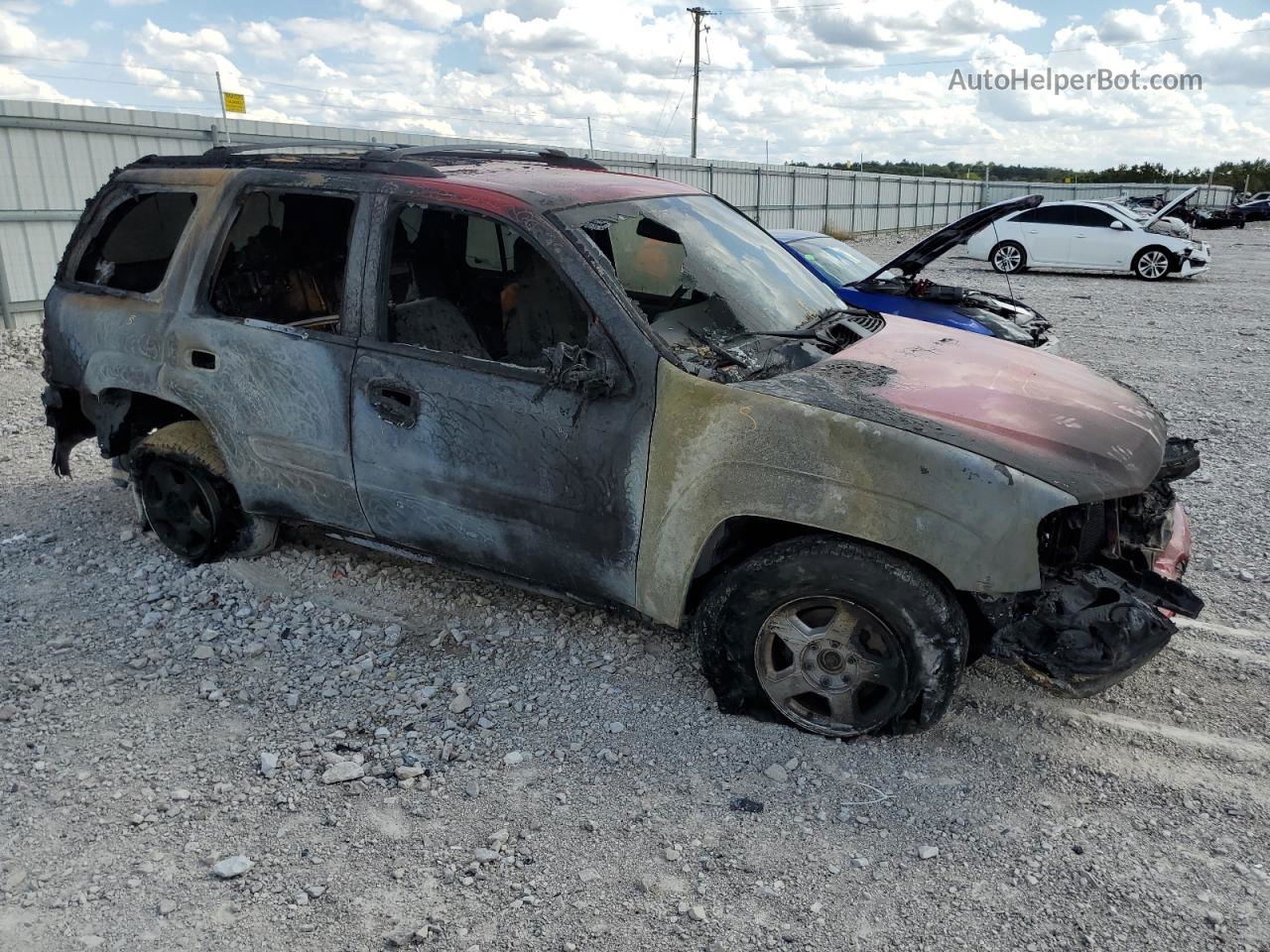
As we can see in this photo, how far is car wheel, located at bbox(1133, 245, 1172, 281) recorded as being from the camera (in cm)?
1850

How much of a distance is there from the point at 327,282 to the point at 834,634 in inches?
108

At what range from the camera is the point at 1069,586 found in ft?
10.0

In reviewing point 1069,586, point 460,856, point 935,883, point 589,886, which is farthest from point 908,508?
point 460,856

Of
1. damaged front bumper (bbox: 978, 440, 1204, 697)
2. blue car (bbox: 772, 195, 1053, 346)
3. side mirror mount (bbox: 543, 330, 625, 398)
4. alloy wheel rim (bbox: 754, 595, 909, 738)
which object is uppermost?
side mirror mount (bbox: 543, 330, 625, 398)

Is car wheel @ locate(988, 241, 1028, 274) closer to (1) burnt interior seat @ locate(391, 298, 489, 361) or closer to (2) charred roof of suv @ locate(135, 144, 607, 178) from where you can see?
(2) charred roof of suv @ locate(135, 144, 607, 178)

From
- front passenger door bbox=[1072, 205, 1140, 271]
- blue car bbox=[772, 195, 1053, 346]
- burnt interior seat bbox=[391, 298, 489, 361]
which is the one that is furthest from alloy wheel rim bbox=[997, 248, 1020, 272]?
burnt interior seat bbox=[391, 298, 489, 361]

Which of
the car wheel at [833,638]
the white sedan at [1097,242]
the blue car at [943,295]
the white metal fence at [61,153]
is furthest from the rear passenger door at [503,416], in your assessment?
the white sedan at [1097,242]

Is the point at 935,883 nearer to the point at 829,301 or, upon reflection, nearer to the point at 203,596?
the point at 829,301

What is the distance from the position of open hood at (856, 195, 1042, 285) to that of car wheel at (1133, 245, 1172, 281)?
13321mm

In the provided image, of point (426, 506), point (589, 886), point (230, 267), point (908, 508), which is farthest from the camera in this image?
point (230, 267)

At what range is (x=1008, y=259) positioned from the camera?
66.1 ft

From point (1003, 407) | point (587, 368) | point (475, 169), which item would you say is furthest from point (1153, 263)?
point (587, 368)

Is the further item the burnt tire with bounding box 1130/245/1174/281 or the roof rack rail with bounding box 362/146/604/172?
the burnt tire with bounding box 1130/245/1174/281

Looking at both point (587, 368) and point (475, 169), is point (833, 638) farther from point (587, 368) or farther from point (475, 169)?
point (475, 169)
